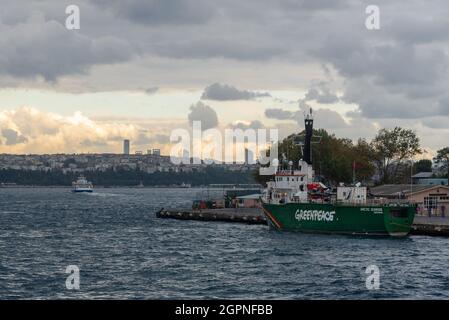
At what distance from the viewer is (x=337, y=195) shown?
238 feet

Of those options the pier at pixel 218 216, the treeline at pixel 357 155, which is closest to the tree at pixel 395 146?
the treeline at pixel 357 155

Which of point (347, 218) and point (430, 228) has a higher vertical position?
point (347, 218)

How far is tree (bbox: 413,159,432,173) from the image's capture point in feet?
624

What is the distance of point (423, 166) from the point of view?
633 ft

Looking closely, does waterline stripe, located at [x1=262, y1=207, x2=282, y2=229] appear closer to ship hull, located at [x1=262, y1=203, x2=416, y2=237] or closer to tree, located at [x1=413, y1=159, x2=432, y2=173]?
ship hull, located at [x1=262, y1=203, x2=416, y2=237]

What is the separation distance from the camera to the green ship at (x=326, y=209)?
223 feet

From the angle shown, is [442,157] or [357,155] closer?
[357,155]

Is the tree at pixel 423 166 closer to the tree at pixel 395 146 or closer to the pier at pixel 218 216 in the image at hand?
the tree at pixel 395 146

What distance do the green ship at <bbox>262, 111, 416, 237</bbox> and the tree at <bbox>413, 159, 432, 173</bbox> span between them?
114020 millimetres

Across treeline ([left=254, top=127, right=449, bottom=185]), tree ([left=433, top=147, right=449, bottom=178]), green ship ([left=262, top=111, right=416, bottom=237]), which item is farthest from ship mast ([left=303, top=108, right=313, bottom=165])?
tree ([left=433, top=147, right=449, bottom=178])

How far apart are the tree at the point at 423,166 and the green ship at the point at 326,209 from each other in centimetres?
11402

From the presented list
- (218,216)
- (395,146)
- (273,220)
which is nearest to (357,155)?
(395,146)

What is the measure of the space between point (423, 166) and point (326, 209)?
12828 cm

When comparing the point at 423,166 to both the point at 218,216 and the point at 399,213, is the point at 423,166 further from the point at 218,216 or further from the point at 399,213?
the point at 399,213
